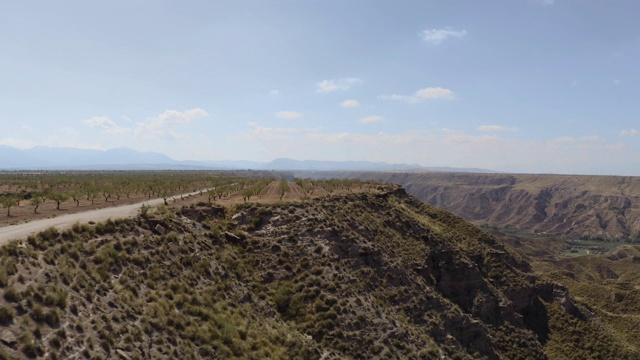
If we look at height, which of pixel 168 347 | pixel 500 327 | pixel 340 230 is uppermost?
pixel 340 230

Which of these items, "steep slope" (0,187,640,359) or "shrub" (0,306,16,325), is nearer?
"shrub" (0,306,16,325)

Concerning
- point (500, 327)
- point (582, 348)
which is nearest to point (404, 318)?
point (500, 327)

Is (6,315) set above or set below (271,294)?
above

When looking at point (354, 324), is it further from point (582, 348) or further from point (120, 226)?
point (582, 348)

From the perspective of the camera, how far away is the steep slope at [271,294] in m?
17.5

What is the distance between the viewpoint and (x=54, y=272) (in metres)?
18.8

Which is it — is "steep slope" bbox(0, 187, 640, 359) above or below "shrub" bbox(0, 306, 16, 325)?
below

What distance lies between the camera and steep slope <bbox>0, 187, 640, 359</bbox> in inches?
687

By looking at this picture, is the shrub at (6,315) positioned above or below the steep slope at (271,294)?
above

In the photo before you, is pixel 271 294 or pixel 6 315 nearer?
pixel 6 315

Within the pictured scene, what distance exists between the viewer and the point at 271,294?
30.5 metres

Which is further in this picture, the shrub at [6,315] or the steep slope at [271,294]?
the steep slope at [271,294]

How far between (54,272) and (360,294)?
23.1 meters

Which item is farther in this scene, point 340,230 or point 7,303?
point 340,230
